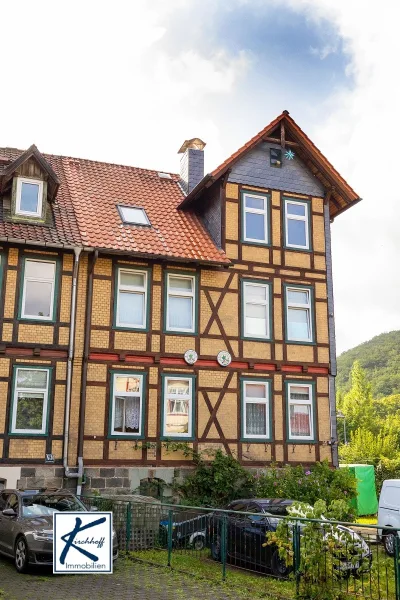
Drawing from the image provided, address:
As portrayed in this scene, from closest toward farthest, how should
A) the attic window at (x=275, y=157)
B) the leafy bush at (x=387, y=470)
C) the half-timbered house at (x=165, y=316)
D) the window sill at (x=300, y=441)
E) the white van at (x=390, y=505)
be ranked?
the white van at (x=390, y=505) < the half-timbered house at (x=165, y=316) < the window sill at (x=300, y=441) < the attic window at (x=275, y=157) < the leafy bush at (x=387, y=470)

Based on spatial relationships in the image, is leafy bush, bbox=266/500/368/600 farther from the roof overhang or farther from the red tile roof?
the roof overhang

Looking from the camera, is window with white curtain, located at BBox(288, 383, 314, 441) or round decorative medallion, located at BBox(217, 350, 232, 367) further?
window with white curtain, located at BBox(288, 383, 314, 441)

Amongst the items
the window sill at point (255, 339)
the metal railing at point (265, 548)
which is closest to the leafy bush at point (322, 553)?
the metal railing at point (265, 548)

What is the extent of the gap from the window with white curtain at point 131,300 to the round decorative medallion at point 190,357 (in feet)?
5.09

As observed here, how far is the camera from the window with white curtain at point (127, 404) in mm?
19531

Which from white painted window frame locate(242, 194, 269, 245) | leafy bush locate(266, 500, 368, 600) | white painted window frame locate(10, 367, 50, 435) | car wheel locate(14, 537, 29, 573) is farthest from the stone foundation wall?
leafy bush locate(266, 500, 368, 600)

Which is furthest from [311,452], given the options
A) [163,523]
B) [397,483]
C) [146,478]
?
[163,523]

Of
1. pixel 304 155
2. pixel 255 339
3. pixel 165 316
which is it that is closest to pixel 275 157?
pixel 304 155

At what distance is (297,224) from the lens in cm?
2338

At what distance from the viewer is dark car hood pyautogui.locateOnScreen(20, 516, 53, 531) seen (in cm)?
1255

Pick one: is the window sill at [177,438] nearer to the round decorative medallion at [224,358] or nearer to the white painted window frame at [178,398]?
the white painted window frame at [178,398]

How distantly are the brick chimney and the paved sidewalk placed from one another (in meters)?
15.4

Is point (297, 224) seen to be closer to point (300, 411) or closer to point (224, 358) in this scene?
point (224, 358)
